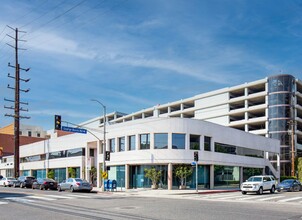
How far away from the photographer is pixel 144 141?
144ft

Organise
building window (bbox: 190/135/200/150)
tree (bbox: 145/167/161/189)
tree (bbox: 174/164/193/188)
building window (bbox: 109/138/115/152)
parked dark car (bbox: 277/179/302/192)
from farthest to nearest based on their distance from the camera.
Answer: building window (bbox: 109/138/115/152), building window (bbox: 190/135/200/150), tree (bbox: 145/167/161/189), tree (bbox: 174/164/193/188), parked dark car (bbox: 277/179/302/192)

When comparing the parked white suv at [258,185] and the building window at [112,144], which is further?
the building window at [112,144]

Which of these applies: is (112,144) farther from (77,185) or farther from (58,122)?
(58,122)

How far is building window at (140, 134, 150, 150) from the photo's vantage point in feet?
143

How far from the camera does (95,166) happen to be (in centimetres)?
5275

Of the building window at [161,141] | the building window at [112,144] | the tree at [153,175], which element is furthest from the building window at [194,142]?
the building window at [112,144]

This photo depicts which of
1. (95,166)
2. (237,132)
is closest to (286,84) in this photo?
(237,132)

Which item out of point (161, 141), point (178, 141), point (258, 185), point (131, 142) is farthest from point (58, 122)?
point (258, 185)

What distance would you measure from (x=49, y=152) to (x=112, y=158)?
20544mm

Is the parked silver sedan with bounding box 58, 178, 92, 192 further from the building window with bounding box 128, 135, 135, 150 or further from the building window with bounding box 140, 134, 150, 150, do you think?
the building window with bounding box 128, 135, 135, 150

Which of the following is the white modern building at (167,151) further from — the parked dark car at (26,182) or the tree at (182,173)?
the parked dark car at (26,182)

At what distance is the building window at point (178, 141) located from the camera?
140 feet

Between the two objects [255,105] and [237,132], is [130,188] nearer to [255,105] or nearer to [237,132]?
[237,132]

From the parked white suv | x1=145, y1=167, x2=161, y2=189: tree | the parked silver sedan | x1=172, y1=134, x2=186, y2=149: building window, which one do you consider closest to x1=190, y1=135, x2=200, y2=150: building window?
x1=172, y1=134, x2=186, y2=149: building window
